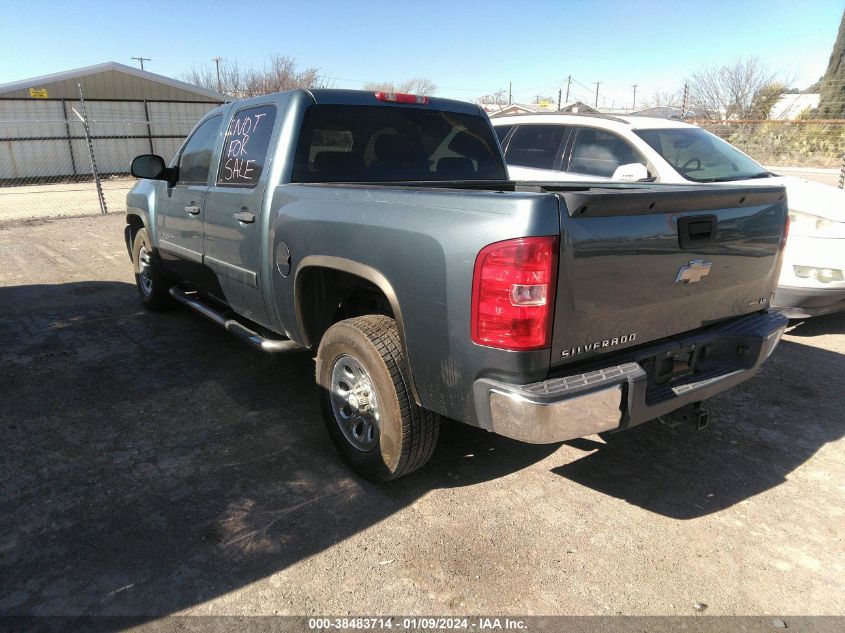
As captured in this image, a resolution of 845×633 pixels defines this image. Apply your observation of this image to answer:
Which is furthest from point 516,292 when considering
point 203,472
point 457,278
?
point 203,472

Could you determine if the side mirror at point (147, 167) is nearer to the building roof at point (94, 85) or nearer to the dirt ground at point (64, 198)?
the dirt ground at point (64, 198)

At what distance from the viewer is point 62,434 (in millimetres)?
3697

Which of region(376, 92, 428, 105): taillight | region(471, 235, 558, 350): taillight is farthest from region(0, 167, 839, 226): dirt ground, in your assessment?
region(471, 235, 558, 350): taillight

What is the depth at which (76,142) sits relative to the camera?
23297mm

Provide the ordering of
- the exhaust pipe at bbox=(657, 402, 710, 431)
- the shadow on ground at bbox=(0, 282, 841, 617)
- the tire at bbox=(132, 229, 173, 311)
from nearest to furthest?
1. the shadow on ground at bbox=(0, 282, 841, 617)
2. the exhaust pipe at bbox=(657, 402, 710, 431)
3. the tire at bbox=(132, 229, 173, 311)

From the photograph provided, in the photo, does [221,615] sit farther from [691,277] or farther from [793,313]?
[793,313]

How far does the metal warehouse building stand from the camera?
21547mm

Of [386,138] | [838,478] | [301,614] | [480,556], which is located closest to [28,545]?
[301,614]

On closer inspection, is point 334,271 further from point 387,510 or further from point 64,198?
point 64,198

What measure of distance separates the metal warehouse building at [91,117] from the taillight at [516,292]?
2184 centimetres

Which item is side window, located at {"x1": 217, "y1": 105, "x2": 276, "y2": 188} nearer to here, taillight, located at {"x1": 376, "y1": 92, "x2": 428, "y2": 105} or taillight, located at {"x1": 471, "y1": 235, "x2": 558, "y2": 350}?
taillight, located at {"x1": 376, "y1": 92, "x2": 428, "y2": 105}

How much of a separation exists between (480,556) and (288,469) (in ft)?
3.99

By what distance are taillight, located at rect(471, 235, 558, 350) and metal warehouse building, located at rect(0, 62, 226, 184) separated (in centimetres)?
2184

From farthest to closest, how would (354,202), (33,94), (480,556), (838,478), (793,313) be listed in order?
(33,94) → (793,313) → (838,478) → (354,202) → (480,556)
